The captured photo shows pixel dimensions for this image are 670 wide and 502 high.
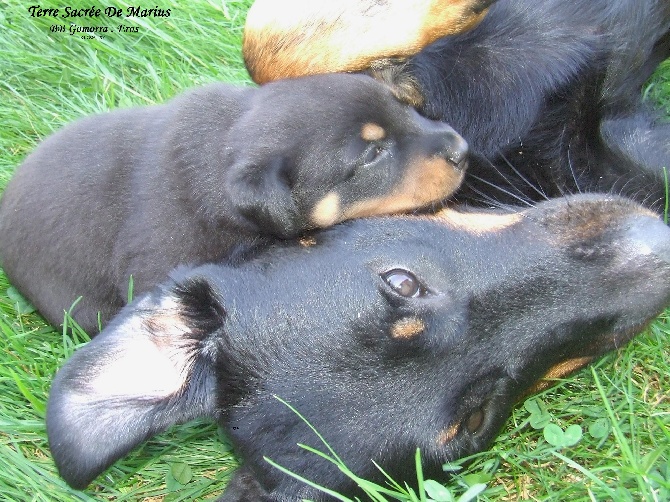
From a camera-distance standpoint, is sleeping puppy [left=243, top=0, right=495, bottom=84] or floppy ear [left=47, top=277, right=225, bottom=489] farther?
sleeping puppy [left=243, top=0, right=495, bottom=84]

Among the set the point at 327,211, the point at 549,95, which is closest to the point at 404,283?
the point at 327,211

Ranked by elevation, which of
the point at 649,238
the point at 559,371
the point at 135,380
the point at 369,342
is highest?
the point at 649,238

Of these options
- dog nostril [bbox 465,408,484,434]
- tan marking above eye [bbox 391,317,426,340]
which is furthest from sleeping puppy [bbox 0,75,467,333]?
dog nostril [bbox 465,408,484,434]

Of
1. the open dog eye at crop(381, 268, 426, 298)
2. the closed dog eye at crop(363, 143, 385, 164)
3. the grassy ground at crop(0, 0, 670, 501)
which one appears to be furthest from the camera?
the closed dog eye at crop(363, 143, 385, 164)

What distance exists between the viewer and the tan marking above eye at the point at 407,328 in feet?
7.35

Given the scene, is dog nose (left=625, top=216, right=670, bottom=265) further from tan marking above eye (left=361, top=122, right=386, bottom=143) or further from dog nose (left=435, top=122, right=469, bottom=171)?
tan marking above eye (left=361, top=122, right=386, bottom=143)

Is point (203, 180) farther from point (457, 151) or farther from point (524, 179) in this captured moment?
point (524, 179)

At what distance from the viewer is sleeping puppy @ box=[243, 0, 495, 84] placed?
2.98 metres

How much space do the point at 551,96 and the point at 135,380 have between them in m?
1.86

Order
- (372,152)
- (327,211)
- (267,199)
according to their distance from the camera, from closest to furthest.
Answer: (267,199)
(327,211)
(372,152)

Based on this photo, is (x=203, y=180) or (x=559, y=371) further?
(x=203, y=180)

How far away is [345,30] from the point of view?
3.04 metres

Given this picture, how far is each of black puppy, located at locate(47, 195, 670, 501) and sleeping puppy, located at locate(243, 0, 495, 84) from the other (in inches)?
34.2

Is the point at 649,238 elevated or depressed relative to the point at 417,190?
elevated
